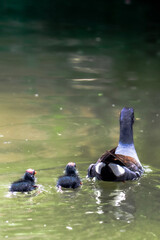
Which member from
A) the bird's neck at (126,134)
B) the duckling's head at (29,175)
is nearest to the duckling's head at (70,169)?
the duckling's head at (29,175)

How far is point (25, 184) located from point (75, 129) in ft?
10.2

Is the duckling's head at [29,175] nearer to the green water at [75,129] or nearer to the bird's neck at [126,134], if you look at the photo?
the green water at [75,129]

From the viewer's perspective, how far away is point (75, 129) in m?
10.3

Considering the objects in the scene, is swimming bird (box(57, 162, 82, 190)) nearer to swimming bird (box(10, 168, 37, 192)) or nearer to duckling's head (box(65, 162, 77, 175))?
duckling's head (box(65, 162, 77, 175))

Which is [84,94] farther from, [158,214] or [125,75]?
[158,214]

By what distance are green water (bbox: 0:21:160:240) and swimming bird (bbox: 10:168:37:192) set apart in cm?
9

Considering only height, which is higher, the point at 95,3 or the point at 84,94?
the point at 95,3

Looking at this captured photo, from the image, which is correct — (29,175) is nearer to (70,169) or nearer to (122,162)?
(70,169)

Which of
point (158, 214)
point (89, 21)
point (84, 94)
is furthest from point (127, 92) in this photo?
point (89, 21)

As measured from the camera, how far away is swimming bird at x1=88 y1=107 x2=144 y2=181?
7797mm

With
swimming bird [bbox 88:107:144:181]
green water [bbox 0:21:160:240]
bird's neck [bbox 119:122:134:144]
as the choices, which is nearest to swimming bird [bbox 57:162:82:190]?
green water [bbox 0:21:160:240]

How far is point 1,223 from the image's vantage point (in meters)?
6.52

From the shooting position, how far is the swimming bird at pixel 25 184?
7340 mm

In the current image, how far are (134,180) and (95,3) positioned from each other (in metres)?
22.6
